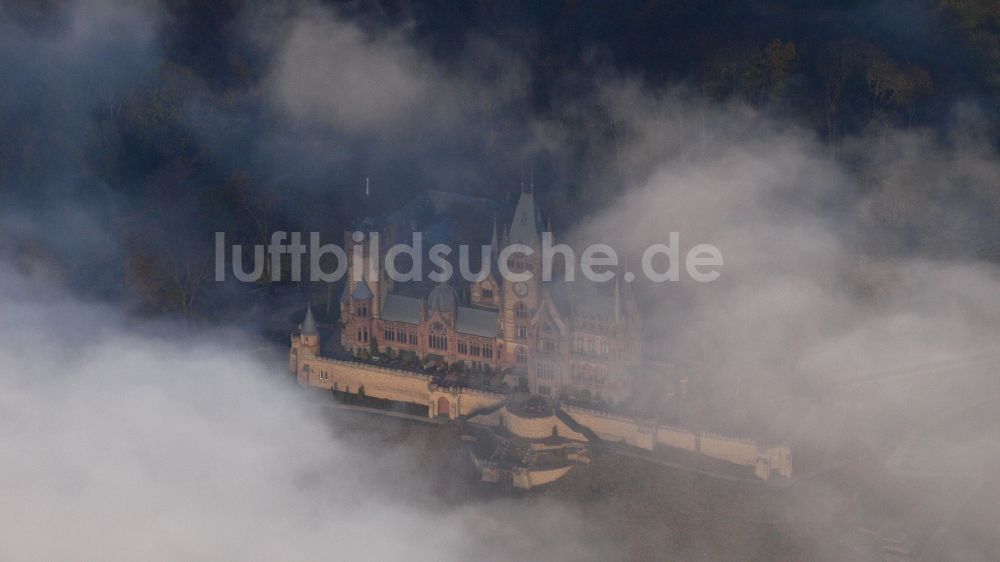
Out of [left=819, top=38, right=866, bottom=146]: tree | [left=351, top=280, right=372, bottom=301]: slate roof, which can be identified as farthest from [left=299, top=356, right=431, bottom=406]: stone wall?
[left=819, top=38, right=866, bottom=146]: tree

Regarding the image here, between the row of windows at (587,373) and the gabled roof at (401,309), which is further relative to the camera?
the gabled roof at (401,309)

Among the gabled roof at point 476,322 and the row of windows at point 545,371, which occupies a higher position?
the gabled roof at point 476,322

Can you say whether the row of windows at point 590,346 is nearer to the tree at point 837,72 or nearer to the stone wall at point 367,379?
the stone wall at point 367,379

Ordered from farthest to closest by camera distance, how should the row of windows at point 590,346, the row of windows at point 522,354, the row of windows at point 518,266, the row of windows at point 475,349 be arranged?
the row of windows at point 475,349 < the row of windows at point 522,354 < the row of windows at point 518,266 < the row of windows at point 590,346

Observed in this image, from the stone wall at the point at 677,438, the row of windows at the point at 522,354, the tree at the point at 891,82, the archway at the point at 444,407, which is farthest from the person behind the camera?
the tree at the point at 891,82

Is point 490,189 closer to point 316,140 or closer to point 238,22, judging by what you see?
point 316,140

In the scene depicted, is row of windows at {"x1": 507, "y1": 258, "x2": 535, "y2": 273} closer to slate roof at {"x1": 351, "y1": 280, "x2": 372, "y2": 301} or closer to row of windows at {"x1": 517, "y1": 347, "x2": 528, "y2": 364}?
row of windows at {"x1": 517, "y1": 347, "x2": 528, "y2": 364}

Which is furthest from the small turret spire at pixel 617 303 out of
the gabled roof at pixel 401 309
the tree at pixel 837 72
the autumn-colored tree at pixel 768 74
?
the tree at pixel 837 72
